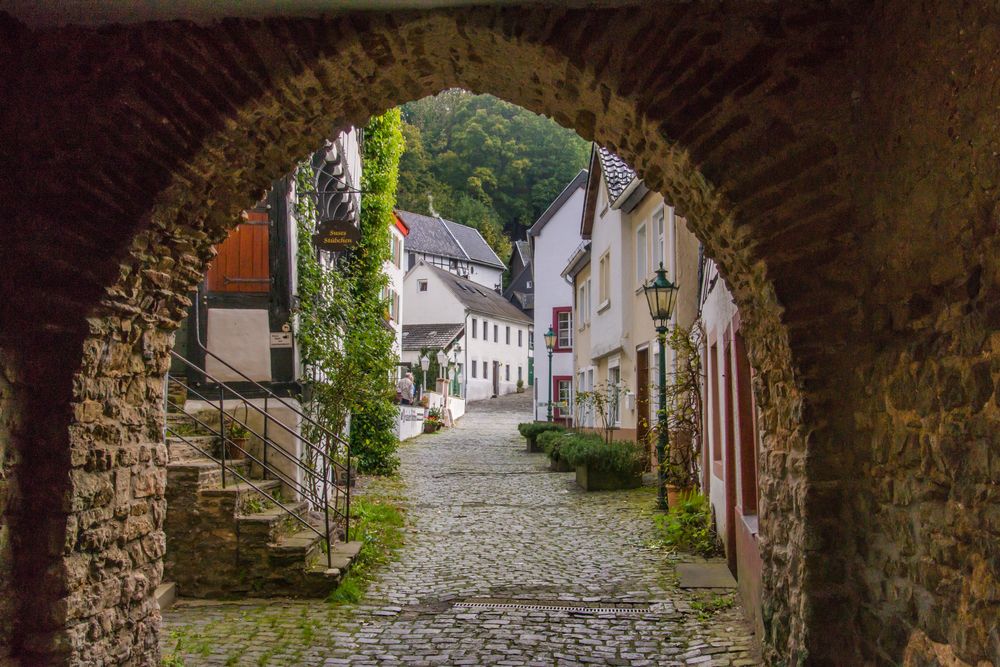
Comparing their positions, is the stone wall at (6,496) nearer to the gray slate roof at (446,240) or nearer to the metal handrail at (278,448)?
the metal handrail at (278,448)

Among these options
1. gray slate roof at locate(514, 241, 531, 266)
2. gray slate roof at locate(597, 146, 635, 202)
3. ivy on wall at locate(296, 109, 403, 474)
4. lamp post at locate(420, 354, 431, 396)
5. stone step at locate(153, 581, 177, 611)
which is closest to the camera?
stone step at locate(153, 581, 177, 611)

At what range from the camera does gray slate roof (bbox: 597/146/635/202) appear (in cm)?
1680

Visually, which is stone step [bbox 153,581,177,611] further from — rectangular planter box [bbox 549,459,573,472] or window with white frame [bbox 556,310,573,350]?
window with white frame [bbox 556,310,573,350]

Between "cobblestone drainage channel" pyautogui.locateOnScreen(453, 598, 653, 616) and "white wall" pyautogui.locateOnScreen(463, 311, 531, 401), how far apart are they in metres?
38.5

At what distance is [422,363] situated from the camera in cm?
3756

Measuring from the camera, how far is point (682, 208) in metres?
4.43

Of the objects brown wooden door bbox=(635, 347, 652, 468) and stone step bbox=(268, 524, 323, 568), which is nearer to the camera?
stone step bbox=(268, 524, 323, 568)

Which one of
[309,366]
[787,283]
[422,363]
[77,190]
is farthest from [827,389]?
[422,363]

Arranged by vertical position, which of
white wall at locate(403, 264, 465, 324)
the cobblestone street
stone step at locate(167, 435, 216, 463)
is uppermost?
white wall at locate(403, 264, 465, 324)

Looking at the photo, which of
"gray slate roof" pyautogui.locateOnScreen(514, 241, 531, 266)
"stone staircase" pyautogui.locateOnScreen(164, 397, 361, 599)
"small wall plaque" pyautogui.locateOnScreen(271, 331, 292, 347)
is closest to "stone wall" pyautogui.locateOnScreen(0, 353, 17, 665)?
"stone staircase" pyautogui.locateOnScreen(164, 397, 361, 599)

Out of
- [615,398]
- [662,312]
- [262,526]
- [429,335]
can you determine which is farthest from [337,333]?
[429,335]

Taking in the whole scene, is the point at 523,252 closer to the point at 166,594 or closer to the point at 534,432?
the point at 534,432

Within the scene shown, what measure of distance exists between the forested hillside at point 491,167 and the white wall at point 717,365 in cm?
5401

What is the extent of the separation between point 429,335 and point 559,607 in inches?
1407
